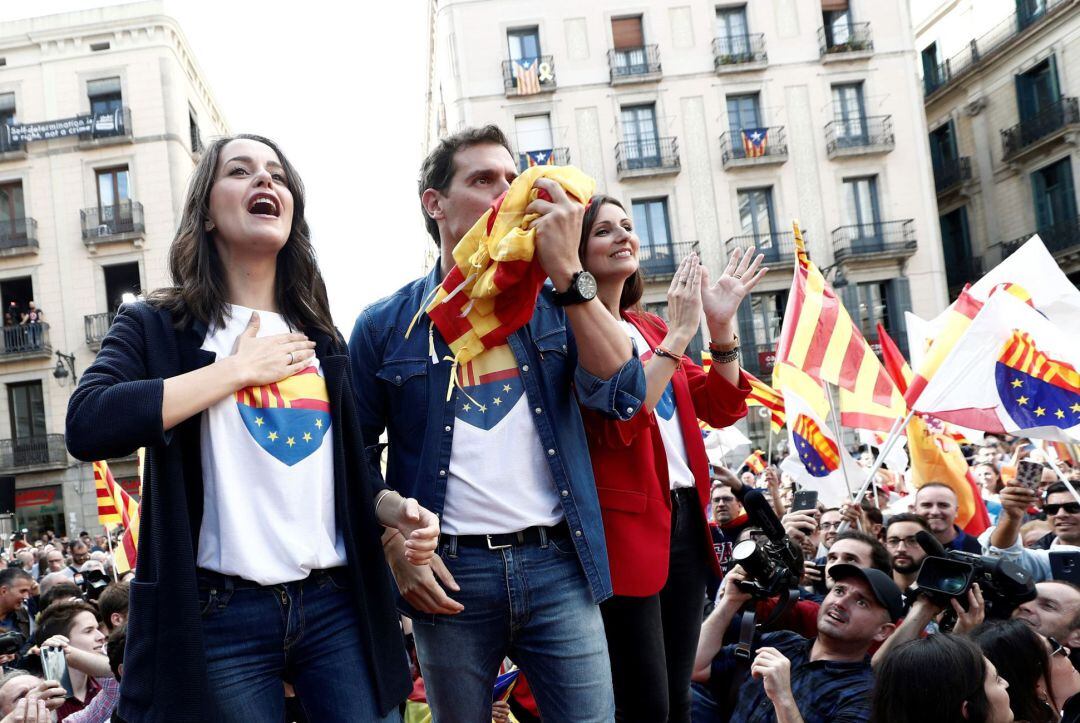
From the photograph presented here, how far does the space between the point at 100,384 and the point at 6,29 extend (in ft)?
109

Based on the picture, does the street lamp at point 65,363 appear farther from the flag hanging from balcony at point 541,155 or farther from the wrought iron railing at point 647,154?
the wrought iron railing at point 647,154

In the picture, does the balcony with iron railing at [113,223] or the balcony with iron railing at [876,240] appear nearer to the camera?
the balcony with iron railing at [113,223]

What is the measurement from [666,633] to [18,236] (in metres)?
30.8

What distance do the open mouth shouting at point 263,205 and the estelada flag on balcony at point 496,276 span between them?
426 mm

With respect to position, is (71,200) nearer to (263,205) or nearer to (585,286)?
(263,205)

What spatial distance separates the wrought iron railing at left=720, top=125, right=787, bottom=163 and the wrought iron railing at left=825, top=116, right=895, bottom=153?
140cm

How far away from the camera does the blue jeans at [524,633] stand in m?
2.29

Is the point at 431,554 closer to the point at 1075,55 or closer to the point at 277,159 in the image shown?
the point at 277,159

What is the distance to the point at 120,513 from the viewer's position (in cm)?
1134

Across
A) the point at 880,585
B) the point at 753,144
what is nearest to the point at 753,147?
the point at 753,144

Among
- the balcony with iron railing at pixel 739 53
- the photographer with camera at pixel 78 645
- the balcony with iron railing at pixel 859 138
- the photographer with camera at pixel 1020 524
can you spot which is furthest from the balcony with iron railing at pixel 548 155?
the photographer with camera at pixel 78 645

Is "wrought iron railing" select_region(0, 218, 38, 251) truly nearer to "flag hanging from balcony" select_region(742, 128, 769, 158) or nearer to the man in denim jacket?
"flag hanging from balcony" select_region(742, 128, 769, 158)

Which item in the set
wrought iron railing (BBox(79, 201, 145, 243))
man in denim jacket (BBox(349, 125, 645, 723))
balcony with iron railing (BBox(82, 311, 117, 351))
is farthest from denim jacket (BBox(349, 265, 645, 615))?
wrought iron railing (BBox(79, 201, 145, 243))

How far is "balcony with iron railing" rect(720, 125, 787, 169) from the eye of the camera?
29641 millimetres
